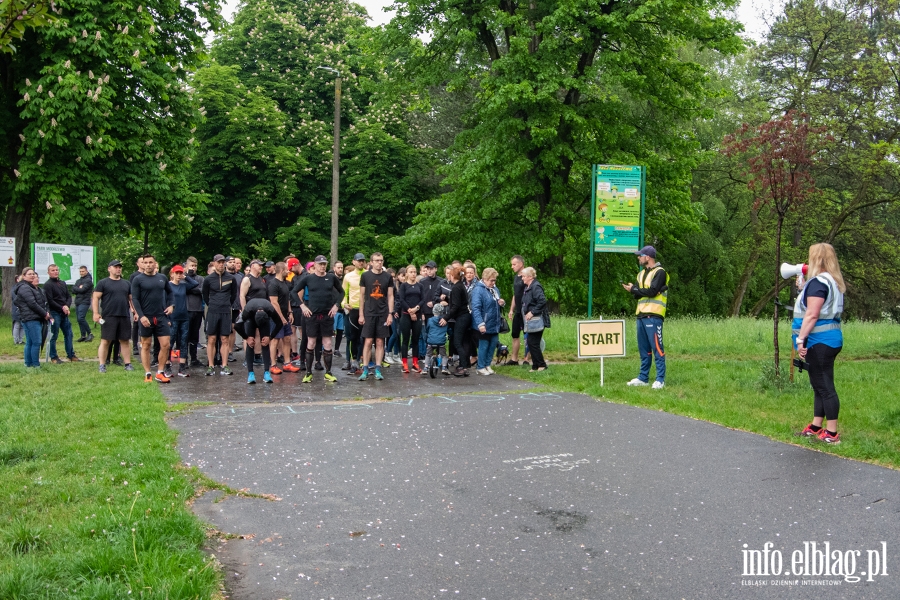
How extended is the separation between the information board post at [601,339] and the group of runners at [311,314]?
198 cm

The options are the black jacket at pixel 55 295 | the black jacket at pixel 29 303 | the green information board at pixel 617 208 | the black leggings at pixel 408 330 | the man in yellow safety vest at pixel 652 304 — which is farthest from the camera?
the black jacket at pixel 55 295

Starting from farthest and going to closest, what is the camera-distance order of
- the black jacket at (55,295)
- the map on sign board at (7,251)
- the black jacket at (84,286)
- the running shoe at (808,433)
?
the black jacket at (84,286) → the map on sign board at (7,251) → the black jacket at (55,295) → the running shoe at (808,433)

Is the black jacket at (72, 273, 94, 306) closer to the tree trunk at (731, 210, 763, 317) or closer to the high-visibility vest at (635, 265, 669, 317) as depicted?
the high-visibility vest at (635, 265, 669, 317)

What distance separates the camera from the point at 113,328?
47.6 feet

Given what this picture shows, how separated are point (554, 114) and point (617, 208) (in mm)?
10671

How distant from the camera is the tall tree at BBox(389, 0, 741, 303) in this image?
25844 mm

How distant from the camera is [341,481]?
23.4 feet

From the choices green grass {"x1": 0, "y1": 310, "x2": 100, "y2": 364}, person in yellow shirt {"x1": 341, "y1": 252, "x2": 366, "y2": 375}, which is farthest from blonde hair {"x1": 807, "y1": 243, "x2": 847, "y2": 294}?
green grass {"x1": 0, "y1": 310, "x2": 100, "y2": 364}

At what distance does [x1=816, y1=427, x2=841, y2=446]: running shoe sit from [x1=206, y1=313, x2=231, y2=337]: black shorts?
1000 cm

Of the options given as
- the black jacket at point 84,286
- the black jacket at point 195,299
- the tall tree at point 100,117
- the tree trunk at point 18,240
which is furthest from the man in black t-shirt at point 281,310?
the tree trunk at point 18,240

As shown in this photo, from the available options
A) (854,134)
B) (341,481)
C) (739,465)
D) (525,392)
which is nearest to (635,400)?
(525,392)

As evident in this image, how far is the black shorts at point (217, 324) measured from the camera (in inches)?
585

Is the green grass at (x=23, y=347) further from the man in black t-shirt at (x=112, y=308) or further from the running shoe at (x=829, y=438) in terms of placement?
the running shoe at (x=829, y=438)

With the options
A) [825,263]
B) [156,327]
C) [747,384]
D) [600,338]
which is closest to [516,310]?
[600,338]
